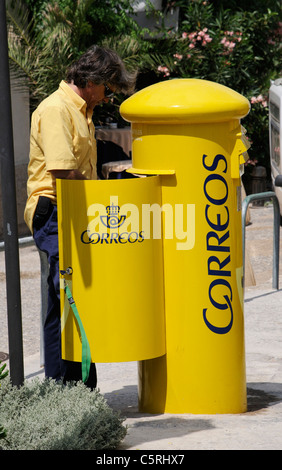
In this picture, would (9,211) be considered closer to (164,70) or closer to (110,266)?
(110,266)

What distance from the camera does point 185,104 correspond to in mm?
3574

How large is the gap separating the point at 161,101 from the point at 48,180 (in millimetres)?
665

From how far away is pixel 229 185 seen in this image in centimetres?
369

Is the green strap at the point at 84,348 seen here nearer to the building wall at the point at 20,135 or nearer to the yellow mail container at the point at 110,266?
the yellow mail container at the point at 110,266

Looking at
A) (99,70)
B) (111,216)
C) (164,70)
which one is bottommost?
(111,216)

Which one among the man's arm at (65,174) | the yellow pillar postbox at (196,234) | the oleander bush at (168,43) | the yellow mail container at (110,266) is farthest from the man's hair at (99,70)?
the oleander bush at (168,43)

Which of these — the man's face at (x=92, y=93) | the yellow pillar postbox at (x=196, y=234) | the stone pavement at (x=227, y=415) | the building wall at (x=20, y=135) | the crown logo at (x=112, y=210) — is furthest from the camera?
the building wall at (x=20, y=135)

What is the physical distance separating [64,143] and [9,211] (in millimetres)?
668

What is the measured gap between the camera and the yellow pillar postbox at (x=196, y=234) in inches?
143

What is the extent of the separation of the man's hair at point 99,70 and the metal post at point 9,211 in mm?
851

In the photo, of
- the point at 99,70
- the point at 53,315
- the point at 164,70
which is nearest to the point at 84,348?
the point at 53,315

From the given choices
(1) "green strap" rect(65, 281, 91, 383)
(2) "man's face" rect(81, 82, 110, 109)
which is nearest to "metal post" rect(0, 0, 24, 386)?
(1) "green strap" rect(65, 281, 91, 383)

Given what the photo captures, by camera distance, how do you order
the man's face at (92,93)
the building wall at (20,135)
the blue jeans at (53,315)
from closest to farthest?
the blue jeans at (53,315) < the man's face at (92,93) < the building wall at (20,135)

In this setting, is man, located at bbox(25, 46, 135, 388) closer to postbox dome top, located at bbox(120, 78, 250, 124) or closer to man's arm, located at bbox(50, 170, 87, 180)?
man's arm, located at bbox(50, 170, 87, 180)
